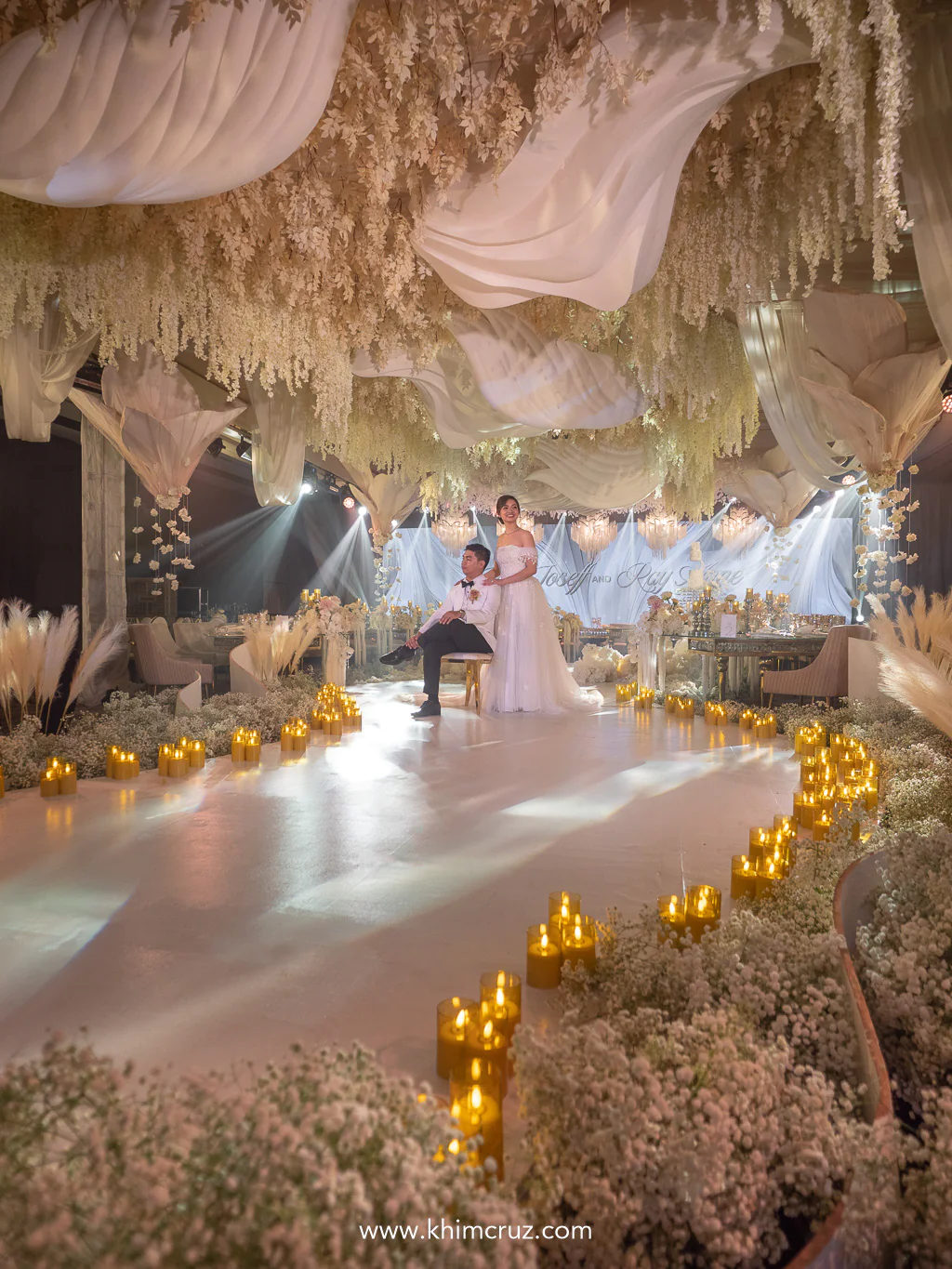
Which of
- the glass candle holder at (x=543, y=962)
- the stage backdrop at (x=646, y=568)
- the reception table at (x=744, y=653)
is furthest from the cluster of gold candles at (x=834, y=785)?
the stage backdrop at (x=646, y=568)

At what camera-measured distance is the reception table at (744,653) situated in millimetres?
6102

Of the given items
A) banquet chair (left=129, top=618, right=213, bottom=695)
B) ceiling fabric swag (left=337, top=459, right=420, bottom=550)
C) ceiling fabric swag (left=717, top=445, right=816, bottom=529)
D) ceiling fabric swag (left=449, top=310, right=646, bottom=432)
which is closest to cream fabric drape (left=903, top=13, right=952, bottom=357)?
ceiling fabric swag (left=449, top=310, right=646, bottom=432)

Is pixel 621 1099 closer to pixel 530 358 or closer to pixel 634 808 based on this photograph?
pixel 634 808

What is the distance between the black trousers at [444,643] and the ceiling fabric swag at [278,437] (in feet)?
5.48

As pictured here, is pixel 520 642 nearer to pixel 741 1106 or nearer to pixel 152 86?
pixel 152 86

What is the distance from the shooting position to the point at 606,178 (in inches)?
94.5

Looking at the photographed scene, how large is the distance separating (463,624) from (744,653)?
2374 millimetres

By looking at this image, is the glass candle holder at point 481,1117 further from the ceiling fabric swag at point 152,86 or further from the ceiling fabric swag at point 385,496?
the ceiling fabric swag at point 385,496

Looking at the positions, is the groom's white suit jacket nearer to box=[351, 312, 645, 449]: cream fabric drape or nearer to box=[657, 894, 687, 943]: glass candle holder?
box=[351, 312, 645, 449]: cream fabric drape

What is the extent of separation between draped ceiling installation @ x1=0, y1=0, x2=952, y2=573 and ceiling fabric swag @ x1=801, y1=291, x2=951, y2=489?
1 centimetres

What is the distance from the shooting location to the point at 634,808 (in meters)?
3.03

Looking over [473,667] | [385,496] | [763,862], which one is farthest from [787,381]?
[385,496]

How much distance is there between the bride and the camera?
621 cm

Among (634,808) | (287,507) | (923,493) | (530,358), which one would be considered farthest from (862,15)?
(287,507)
